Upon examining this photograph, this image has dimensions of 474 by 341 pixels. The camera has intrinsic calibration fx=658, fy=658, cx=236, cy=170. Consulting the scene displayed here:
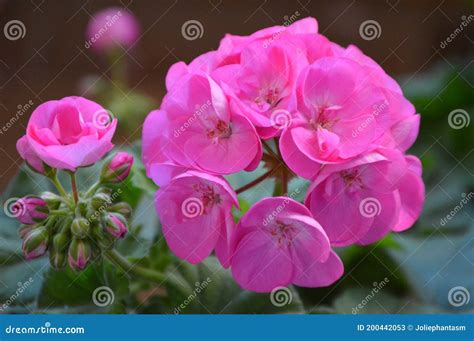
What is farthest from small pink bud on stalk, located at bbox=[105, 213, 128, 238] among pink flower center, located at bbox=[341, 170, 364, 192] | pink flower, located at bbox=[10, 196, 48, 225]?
pink flower center, located at bbox=[341, 170, 364, 192]

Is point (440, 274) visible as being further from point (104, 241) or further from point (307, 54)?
point (104, 241)

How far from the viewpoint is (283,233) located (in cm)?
104

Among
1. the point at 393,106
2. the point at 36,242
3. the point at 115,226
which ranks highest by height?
the point at 393,106

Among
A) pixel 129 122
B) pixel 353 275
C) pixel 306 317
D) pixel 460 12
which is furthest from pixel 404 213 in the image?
pixel 129 122

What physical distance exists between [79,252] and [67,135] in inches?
7.5

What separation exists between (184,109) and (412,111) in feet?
1.22

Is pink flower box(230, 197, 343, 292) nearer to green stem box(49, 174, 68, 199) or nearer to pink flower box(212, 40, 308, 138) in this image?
pink flower box(212, 40, 308, 138)

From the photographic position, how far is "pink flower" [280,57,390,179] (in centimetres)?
96

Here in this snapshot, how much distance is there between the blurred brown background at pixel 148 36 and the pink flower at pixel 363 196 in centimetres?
23

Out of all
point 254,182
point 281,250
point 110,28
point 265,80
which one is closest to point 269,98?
point 265,80

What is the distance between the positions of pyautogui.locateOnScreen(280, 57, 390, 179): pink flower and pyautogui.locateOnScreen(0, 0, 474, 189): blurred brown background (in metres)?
0.18

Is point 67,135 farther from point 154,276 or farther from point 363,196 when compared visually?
point 363,196

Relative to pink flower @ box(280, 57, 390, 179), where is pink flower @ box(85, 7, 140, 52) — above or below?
below

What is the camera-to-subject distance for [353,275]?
1.13 meters
